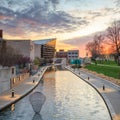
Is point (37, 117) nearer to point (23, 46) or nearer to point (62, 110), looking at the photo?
point (62, 110)

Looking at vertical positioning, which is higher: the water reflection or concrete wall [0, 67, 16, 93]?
concrete wall [0, 67, 16, 93]

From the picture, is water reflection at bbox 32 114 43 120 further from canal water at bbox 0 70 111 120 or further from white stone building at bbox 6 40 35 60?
white stone building at bbox 6 40 35 60

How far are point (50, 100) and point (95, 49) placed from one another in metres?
116

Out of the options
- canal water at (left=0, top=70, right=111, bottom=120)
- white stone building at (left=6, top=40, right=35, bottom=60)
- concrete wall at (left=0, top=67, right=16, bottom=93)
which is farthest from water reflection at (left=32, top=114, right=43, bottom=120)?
white stone building at (left=6, top=40, right=35, bottom=60)

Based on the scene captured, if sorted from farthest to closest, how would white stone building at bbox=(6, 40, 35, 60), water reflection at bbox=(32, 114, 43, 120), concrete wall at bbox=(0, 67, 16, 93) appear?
white stone building at bbox=(6, 40, 35, 60), concrete wall at bbox=(0, 67, 16, 93), water reflection at bbox=(32, 114, 43, 120)

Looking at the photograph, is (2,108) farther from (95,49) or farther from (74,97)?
(95,49)

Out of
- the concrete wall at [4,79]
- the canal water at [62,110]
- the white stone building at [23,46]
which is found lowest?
the canal water at [62,110]

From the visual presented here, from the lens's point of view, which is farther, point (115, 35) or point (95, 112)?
point (115, 35)

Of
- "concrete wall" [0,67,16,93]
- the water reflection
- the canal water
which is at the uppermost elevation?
"concrete wall" [0,67,16,93]

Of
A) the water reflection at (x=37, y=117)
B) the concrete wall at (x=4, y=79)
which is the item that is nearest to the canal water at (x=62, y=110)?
the water reflection at (x=37, y=117)

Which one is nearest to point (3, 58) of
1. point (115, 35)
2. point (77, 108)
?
point (77, 108)

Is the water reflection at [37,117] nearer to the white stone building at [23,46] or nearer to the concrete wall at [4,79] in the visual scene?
the concrete wall at [4,79]

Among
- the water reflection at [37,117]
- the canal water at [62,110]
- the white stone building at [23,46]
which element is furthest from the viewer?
the white stone building at [23,46]

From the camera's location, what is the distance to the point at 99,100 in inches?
1158
